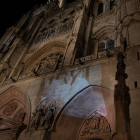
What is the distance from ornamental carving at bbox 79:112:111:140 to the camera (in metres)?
6.81

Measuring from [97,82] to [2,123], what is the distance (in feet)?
17.3

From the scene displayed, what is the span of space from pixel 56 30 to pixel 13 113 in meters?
7.97

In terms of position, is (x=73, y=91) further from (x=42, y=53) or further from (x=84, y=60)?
(x=42, y=53)

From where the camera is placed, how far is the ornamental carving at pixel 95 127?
6.81 m

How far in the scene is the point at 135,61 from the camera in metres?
6.32

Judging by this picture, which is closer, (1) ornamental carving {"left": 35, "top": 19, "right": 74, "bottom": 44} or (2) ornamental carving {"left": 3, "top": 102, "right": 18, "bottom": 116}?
(2) ornamental carving {"left": 3, "top": 102, "right": 18, "bottom": 116}

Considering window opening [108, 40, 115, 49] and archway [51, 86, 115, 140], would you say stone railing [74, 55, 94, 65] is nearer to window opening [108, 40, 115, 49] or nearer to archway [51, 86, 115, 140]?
archway [51, 86, 115, 140]

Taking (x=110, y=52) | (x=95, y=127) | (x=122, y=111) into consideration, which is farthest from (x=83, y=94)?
(x=122, y=111)

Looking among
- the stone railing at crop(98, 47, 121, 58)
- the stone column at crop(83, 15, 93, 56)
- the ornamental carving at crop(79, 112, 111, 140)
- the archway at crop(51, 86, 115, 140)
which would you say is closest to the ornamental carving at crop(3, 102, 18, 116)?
the archway at crop(51, 86, 115, 140)

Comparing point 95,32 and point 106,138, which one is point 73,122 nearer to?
point 106,138

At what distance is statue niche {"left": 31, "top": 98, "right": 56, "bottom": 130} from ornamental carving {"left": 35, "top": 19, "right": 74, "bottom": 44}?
7781mm

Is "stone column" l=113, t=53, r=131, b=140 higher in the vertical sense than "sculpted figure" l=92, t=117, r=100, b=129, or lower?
lower

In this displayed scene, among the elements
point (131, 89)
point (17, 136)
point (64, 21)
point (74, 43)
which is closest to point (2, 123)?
point (17, 136)

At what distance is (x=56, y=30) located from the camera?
1435 cm
